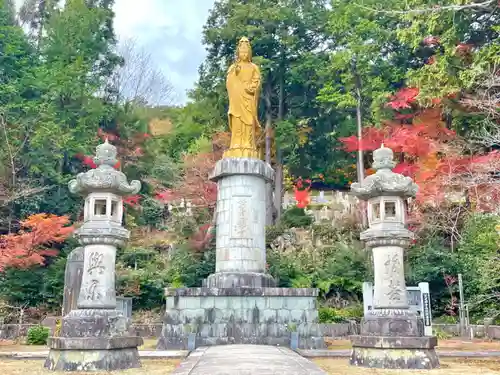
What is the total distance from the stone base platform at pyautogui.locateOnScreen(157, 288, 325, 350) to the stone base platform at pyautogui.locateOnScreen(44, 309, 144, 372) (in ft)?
11.2

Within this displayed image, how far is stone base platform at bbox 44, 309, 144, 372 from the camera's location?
25.5 feet

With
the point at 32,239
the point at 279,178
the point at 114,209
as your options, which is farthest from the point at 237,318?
the point at 279,178

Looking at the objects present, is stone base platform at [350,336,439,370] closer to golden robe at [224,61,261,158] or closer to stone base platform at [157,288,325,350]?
stone base platform at [157,288,325,350]

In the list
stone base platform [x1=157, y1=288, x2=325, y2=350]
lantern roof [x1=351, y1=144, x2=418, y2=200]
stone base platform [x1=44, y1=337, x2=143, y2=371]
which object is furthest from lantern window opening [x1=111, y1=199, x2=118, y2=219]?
lantern roof [x1=351, y1=144, x2=418, y2=200]

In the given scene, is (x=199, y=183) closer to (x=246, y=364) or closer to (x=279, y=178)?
(x=279, y=178)

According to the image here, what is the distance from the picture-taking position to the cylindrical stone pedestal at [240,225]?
12.4 meters

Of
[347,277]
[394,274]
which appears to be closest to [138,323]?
[347,277]

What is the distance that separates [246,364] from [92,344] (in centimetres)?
246

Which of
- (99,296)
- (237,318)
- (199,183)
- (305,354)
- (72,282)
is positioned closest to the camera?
(99,296)

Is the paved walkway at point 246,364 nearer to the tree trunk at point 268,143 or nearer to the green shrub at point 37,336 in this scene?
the green shrub at point 37,336

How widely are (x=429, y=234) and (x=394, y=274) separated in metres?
10.1

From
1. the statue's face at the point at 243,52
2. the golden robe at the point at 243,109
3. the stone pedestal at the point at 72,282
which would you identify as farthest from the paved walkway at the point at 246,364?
the statue's face at the point at 243,52

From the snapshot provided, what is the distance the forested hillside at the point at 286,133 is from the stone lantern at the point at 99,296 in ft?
26.2

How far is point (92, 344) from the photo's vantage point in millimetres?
7773
